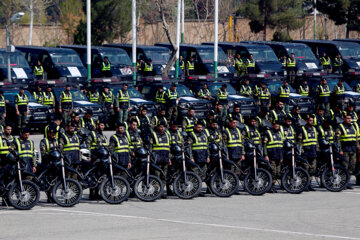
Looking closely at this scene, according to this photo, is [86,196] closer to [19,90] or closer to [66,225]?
[66,225]

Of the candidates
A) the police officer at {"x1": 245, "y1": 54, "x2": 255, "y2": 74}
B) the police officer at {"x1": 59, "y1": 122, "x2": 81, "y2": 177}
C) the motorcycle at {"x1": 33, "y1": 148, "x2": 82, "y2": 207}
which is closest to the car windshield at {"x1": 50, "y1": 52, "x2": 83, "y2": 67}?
the police officer at {"x1": 245, "y1": 54, "x2": 255, "y2": 74}

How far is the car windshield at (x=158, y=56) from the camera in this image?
4128 centimetres

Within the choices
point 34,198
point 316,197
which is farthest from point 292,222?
point 34,198

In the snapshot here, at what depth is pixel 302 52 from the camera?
140ft

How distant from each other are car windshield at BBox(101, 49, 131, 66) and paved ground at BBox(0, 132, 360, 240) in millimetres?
19763

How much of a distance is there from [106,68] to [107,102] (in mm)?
5709

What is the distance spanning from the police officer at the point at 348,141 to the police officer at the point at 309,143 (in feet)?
2.37

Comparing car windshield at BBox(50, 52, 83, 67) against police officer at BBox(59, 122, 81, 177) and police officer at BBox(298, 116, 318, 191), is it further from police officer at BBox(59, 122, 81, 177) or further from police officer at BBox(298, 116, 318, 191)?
police officer at BBox(59, 122, 81, 177)

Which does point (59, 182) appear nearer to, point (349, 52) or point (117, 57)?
point (117, 57)

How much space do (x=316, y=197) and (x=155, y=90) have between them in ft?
50.9

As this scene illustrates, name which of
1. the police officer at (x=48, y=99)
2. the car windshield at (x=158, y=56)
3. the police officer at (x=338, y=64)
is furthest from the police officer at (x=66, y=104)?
the police officer at (x=338, y=64)

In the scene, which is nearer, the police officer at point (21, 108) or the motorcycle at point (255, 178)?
the motorcycle at point (255, 178)

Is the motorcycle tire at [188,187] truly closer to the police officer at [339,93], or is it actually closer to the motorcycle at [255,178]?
the motorcycle at [255,178]

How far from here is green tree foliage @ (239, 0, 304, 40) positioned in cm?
6294
